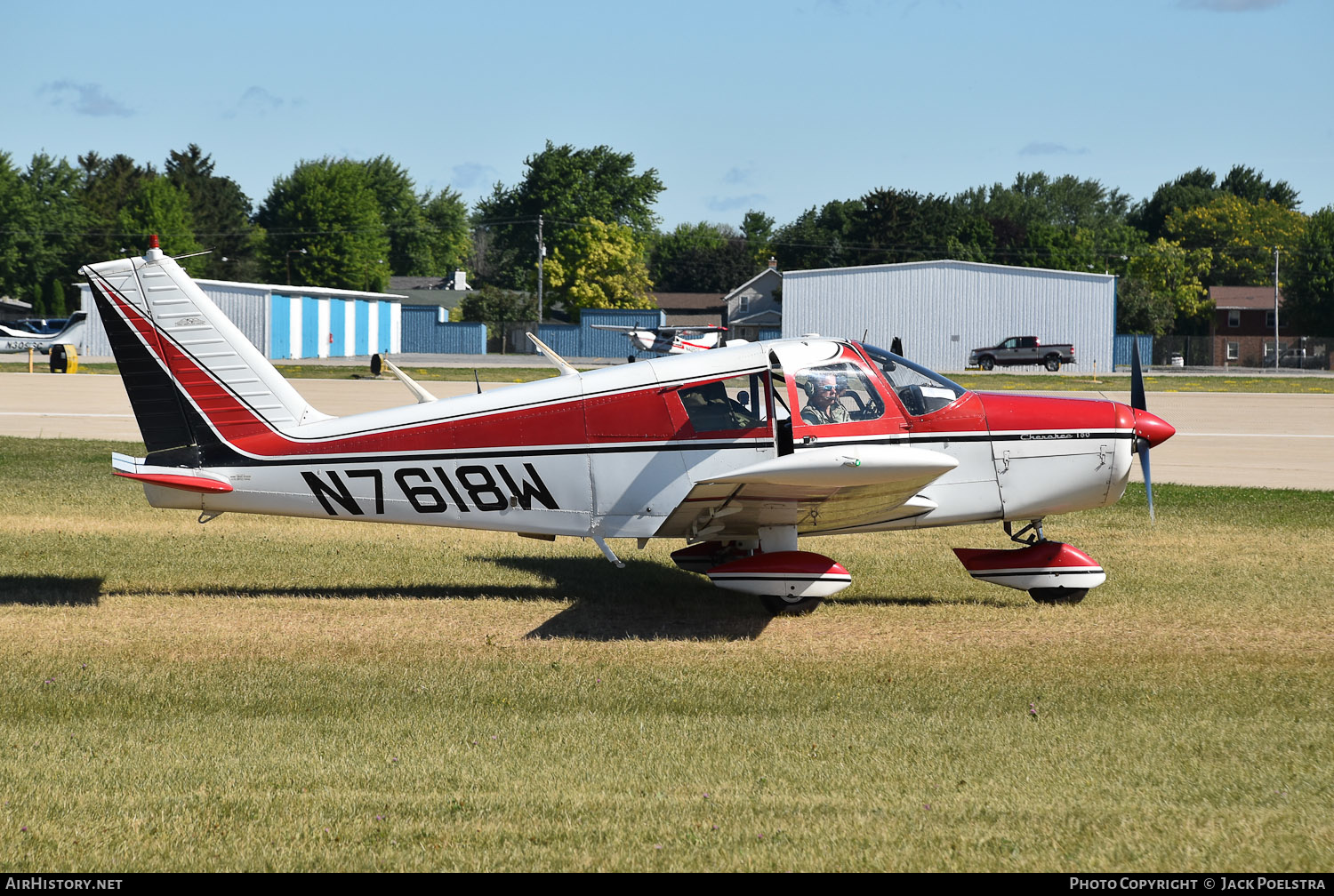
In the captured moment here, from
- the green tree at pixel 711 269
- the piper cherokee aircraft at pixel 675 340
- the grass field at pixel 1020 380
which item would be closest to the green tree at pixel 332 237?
the green tree at pixel 711 269

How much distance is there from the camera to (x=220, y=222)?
116m

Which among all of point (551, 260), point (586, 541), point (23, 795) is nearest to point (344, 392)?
point (586, 541)

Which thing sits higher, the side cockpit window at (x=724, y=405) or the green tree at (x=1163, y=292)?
the green tree at (x=1163, y=292)

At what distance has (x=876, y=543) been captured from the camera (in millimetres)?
13227

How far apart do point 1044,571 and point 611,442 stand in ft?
12.9

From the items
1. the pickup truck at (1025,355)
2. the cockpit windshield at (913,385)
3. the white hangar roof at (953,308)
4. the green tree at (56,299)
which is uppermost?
the green tree at (56,299)

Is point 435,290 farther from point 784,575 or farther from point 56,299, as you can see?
point 784,575

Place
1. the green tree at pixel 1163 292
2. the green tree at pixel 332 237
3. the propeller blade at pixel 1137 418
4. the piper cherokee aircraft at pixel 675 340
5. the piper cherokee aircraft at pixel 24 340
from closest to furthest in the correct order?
the propeller blade at pixel 1137 418 → the piper cherokee aircraft at pixel 675 340 → the piper cherokee aircraft at pixel 24 340 → the green tree at pixel 1163 292 → the green tree at pixel 332 237

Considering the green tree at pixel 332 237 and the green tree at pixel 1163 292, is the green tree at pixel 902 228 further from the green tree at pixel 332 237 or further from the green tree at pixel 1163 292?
the green tree at pixel 332 237

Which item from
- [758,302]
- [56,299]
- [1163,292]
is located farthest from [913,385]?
[56,299]

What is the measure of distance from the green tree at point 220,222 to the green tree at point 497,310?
106ft

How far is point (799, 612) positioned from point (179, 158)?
130168 mm

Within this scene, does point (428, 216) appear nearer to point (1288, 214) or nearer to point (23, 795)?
point (1288, 214)

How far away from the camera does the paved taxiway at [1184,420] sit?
64.8ft
